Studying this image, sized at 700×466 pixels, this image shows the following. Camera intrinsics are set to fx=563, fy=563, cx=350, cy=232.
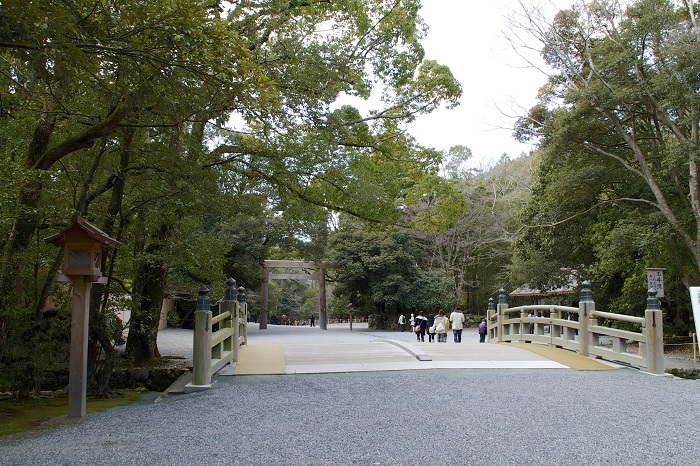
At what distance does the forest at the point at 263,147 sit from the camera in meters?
5.27

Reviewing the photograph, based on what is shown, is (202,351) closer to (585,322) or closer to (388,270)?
(585,322)

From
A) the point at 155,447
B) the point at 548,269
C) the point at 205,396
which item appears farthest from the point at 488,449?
the point at 548,269

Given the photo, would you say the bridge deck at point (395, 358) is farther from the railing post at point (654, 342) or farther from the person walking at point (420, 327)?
the person walking at point (420, 327)

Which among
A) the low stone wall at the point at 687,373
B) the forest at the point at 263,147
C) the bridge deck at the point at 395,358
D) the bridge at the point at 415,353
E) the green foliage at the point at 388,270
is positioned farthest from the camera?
the green foliage at the point at 388,270

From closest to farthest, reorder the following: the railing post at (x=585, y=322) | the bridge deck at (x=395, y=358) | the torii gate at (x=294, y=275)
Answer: the bridge deck at (x=395, y=358)
the railing post at (x=585, y=322)
the torii gate at (x=294, y=275)

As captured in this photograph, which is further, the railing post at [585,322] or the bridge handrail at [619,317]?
the railing post at [585,322]

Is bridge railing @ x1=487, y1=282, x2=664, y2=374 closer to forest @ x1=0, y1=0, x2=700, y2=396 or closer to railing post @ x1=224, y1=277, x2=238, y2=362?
forest @ x1=0, y1=0, x2=700, y2=396

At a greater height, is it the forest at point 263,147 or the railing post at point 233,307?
the forest at point 263,147

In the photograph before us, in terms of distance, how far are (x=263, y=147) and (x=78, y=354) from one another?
600cm

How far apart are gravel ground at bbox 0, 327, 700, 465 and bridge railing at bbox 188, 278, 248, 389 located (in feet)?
1.02

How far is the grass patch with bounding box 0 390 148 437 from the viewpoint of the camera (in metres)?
5.68

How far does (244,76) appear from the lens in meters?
5.29

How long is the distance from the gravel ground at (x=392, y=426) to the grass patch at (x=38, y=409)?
0.43m

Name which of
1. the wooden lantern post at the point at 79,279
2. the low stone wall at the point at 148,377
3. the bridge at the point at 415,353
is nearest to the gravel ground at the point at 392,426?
the wooden lantern post at the point at 79,279
